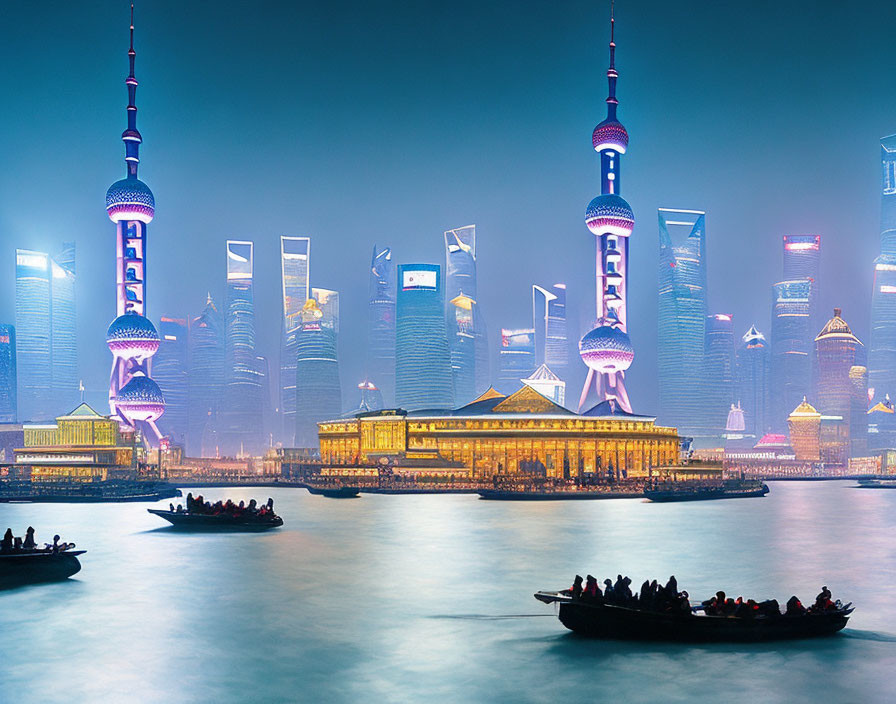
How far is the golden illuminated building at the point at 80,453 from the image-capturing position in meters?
186

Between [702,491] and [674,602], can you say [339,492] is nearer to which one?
[702,491]

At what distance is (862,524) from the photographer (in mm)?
108750

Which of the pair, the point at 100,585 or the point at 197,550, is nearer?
the point at 100,585

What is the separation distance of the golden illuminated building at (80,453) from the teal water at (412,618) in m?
94.9

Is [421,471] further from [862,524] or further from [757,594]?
[757,594]

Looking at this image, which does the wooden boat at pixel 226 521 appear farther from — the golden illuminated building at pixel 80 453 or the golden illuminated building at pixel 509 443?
the golden illuminated building at pixel 80 453

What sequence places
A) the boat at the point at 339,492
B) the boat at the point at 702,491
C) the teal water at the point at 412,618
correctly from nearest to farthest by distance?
the teal water at the point at 412,618, the boat at the point at 702,491, the boat at the point at 339,492

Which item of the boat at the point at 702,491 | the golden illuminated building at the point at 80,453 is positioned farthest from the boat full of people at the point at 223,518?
the golden illuminated building at the point at 80,453

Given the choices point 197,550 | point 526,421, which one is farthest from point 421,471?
point 197,550

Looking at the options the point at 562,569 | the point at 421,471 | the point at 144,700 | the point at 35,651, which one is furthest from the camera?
the point at 421,471

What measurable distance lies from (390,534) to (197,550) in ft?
69.6

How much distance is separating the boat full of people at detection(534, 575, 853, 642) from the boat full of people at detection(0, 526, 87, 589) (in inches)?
1310

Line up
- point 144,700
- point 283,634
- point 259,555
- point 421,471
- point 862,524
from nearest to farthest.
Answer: point 144,700 → point 283,634 → point 259,555 → point 862,524 → point 421,471

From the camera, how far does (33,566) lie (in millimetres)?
56719
